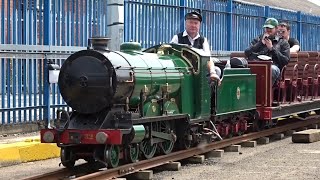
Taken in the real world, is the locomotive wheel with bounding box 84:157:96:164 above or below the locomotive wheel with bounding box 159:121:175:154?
below

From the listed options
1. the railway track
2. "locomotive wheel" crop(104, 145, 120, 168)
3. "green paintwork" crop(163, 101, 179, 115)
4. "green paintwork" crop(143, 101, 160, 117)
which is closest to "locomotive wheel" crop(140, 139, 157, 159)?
the railway track

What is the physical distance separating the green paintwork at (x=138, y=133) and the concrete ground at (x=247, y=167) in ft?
2.00

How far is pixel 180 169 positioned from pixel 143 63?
1643 mm

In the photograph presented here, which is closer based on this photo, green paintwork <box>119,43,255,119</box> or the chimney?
the chimney

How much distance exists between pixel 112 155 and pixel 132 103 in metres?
0.87

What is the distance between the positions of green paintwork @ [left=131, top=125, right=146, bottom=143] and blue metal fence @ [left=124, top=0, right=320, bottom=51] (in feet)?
21.9

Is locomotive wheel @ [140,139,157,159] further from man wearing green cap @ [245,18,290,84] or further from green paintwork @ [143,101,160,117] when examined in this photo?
man wearing green cap @ [245,18,290,84]

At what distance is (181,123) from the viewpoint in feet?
35.9

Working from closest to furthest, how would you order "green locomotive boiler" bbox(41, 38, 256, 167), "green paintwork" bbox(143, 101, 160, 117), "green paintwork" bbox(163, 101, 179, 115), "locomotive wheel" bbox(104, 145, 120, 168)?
"locomotive wheel" bbox(104, 145, 120, 168)
"green locomotive boiler" bbox(41, 38, 256, 167)
"green paintwork" bbox(143, 101, 160, 117)
"green paintwork" bbox(163, 101, 179, 115)

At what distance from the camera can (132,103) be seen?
31.8 ft

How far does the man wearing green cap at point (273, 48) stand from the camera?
1456cm

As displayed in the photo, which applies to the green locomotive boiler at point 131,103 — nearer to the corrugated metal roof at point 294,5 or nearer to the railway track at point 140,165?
the railway track at point 140,165

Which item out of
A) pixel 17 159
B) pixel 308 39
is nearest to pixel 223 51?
pixel 308 39

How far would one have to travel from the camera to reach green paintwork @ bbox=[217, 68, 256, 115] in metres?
12.2
